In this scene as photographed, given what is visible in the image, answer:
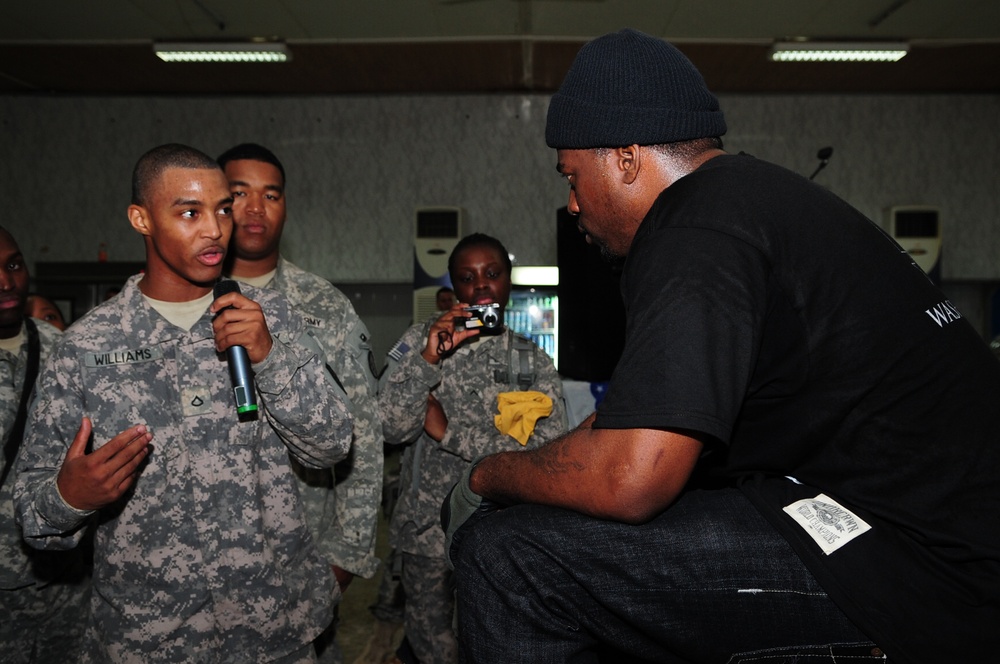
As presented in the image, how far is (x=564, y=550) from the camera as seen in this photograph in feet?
3.41

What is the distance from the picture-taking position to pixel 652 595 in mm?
1027

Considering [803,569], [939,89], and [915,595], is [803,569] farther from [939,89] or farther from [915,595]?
[939,89]

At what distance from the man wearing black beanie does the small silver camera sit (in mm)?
1721

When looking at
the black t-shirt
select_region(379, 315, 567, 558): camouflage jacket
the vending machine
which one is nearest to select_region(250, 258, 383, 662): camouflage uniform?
select_region(379, 315, 567, 558): camouflage jacket

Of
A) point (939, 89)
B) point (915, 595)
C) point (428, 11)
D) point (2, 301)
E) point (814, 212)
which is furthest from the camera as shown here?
point (939, 89)

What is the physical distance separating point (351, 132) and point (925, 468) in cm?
757

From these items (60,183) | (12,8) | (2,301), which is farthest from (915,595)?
(60,183)

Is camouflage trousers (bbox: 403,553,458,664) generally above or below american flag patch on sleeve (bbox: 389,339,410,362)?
below

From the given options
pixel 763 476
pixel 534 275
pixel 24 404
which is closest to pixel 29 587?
pixel 24 404

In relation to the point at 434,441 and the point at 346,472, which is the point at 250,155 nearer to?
the point at 346,472

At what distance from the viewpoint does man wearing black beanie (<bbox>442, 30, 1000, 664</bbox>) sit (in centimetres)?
98

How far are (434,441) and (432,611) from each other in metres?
0.64

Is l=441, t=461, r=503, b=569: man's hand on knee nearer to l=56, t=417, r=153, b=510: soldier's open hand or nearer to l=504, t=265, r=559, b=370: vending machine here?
l=56, t=417, r=153, b=510: soldier's open hand

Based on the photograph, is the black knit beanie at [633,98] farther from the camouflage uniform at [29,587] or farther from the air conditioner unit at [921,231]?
the air conditioner unit at [921,231]
